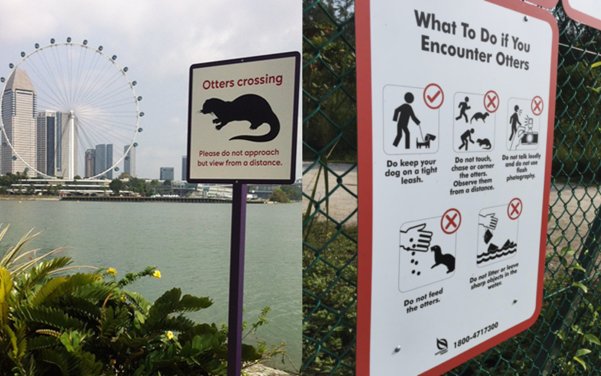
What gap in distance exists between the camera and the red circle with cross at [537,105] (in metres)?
0.99

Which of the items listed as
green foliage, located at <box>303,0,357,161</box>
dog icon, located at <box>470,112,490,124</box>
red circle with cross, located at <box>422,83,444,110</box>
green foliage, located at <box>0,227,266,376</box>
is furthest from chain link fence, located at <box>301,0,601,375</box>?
green foliage, located at <box>0,227,266,376</box>

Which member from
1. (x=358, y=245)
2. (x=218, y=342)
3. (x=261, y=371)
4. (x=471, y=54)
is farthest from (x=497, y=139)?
(x=261, y=371)

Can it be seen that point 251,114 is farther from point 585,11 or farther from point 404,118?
point 585,11

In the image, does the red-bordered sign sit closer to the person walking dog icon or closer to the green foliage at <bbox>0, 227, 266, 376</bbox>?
the person walking dog icon

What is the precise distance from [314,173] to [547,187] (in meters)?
0.60

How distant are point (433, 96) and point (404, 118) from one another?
8 centimetres

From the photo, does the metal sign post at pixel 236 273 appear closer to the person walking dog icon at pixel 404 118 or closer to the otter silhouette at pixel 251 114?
the otter silhouette at pixel 251 114

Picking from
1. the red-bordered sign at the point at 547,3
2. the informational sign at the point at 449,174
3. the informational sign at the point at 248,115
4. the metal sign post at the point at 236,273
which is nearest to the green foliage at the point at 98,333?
the metal sign post at the point at 236,273

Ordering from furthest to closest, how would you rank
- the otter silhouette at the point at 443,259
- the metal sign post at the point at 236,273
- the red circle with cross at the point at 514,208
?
the metal sign post at the point at 236,273
the red circle with cross at the point at 514,208
the otter silhouette at the point at 443,259

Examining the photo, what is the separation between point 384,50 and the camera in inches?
26.3

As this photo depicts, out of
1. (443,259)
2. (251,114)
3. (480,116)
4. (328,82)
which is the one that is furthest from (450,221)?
(251,114)

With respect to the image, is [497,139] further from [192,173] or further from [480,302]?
[192,173]

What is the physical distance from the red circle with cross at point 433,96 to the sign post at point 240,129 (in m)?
0.30

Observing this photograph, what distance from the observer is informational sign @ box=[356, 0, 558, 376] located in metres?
0.68
